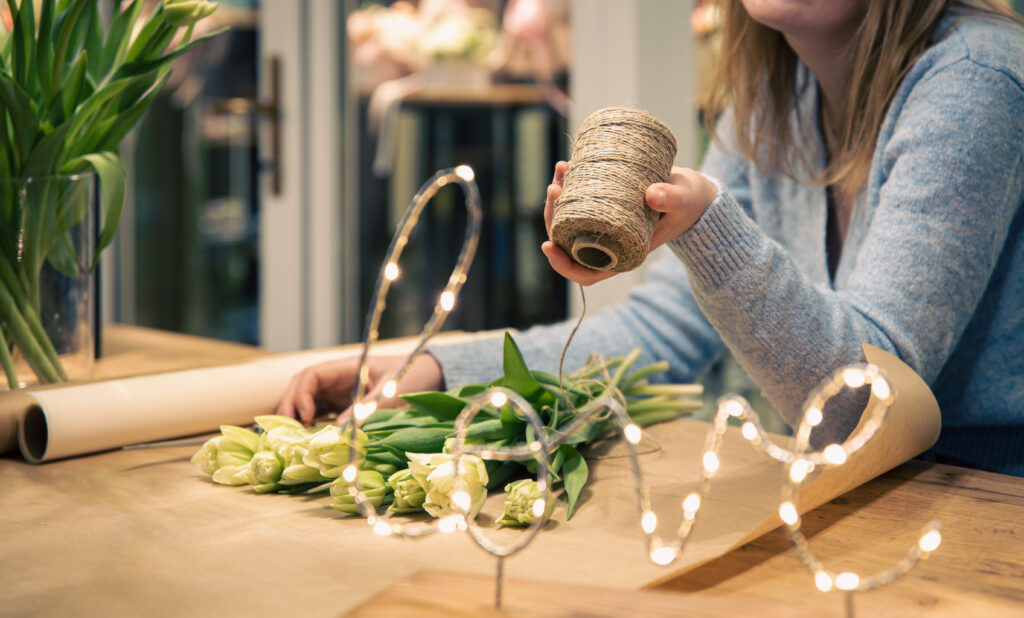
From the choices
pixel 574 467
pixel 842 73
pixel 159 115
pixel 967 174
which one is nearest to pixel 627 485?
pixel 574 467

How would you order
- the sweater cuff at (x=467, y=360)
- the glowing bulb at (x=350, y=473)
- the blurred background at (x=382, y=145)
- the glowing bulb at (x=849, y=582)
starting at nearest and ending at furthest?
the glowing bulb at (x=849, y=582)
the glowing bulb at (x=350, y=473)
the sweater cuff at (x=467, y=360)
the blurred background at (x=382, y=145)

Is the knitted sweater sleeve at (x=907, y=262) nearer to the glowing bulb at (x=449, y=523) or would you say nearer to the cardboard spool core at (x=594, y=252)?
the cardboard spool core at (x=594, y=252)

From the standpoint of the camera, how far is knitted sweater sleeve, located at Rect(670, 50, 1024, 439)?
0.73 meters

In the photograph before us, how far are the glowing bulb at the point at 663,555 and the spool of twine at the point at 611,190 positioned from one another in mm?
189

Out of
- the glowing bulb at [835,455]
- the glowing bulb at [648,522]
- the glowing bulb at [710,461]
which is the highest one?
the glowing bulb at [835,455]

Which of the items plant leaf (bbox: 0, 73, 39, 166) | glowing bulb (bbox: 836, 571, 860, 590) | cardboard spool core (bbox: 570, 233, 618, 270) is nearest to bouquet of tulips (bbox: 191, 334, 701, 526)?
cardboard spool core (bbox: 570, 233, 618, 270)

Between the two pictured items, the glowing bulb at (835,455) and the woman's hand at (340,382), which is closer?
the glowing bulb at (835,455)

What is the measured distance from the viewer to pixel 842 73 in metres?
0.99

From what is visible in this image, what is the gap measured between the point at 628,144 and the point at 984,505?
0.35 meters

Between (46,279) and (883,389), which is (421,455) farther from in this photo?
(46,279)

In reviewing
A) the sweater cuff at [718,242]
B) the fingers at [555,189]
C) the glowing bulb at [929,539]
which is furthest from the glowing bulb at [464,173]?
the glowing bulb at [929,539]

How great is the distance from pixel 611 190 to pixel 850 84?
52 centimetres

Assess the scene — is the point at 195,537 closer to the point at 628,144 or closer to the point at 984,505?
the point at 628,144

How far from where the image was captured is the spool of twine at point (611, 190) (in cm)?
57
